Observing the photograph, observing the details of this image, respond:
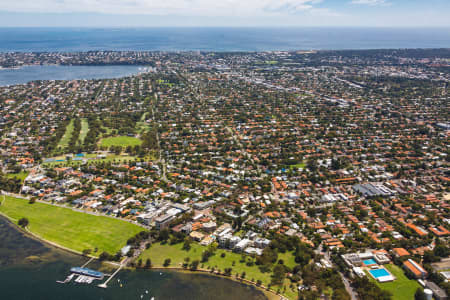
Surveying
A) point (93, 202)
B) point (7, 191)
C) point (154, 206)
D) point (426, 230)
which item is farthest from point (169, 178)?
point (426, 230)

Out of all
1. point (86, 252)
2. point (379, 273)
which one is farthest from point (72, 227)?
point (379, 273)

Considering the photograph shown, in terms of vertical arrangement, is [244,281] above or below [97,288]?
above

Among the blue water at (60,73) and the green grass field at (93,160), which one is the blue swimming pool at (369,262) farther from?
the blue water at (60,73)

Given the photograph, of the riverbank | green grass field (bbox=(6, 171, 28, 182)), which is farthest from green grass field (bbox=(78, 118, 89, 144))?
the riverbank

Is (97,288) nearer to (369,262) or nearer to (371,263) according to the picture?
(369,262)

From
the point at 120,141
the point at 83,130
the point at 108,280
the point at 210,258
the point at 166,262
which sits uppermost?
the point at 83,130

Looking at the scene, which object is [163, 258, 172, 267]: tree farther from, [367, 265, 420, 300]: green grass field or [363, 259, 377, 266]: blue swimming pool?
[363, 259, 377, 266]: blue swimming pool
